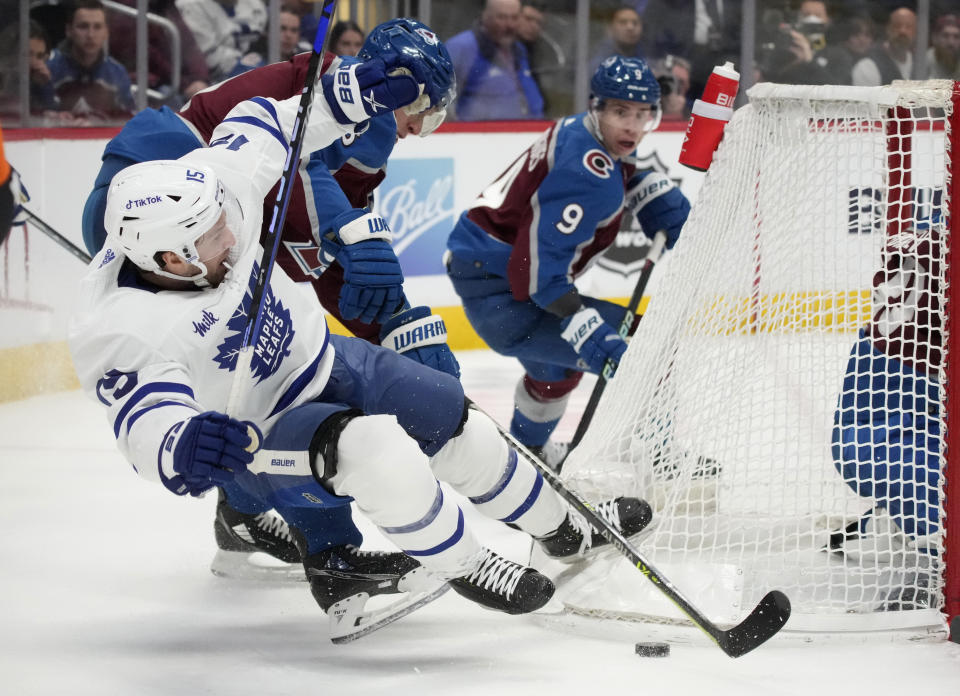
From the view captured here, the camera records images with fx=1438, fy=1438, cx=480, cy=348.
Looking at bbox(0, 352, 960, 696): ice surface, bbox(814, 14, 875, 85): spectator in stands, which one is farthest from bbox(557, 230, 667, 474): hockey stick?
bbox(814, 14, 875, 85): spectator in stands

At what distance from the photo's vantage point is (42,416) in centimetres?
439

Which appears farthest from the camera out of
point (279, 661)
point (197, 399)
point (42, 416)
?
point (42, 416)

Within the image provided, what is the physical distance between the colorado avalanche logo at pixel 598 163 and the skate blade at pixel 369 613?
1.26m

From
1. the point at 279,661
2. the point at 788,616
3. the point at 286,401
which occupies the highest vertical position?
the point at 286,401

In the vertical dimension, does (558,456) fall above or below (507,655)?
below

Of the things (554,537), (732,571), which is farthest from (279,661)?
(732,571)

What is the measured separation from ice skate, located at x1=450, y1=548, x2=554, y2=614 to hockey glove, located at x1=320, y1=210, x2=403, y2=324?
0.47 m

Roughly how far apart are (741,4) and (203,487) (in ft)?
16.5

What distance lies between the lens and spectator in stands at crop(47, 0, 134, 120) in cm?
498

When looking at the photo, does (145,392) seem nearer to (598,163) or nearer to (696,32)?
(598,163)

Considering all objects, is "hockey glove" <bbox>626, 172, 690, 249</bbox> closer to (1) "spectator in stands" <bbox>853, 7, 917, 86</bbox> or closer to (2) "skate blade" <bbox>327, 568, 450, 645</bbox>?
(2) "skate blade" <bbox>327, 568, 450, 645</bbox>

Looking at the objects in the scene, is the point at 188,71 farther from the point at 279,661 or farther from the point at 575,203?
the point at 279,661

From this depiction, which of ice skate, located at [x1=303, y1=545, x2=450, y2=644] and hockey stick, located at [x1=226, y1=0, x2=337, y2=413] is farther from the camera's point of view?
ice skate, located at [x1=303, y1=545, x2=450, y2=644]

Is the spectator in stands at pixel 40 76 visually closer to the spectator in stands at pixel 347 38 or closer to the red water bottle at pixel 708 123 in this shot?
the spectator in stands at pixel 347 38
